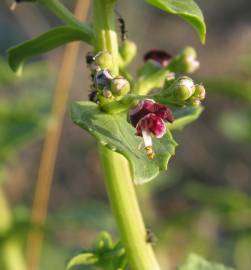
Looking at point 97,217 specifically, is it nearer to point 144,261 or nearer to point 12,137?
point 12,137

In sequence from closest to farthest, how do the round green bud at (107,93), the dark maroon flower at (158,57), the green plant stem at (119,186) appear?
the round green bud at (107,93)
the green plant stem at (119,186)
the dark maroon flower at (158,57)

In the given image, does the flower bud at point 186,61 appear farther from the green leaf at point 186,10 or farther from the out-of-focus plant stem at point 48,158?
the out-of-focus plant stem at point 48,158

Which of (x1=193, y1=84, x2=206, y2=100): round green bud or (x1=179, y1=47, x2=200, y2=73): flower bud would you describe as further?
(x1=179, y1=47, x2=200, y2=73): flower bud

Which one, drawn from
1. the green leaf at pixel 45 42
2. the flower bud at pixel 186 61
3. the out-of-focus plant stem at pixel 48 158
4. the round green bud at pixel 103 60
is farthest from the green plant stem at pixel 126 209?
the out-of-focus plant stem at pixel 48 158

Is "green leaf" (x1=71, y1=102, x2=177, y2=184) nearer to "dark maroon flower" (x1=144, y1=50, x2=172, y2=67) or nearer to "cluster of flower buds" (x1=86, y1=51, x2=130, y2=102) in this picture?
"cluster of flower buds" (x1=86, y1=51, x2=130, y2=102)

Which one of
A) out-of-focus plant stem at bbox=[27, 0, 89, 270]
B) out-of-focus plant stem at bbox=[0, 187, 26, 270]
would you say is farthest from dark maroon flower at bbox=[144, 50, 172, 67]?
out-of-focus plant stem at bbox=[0, 187, 26, 270]

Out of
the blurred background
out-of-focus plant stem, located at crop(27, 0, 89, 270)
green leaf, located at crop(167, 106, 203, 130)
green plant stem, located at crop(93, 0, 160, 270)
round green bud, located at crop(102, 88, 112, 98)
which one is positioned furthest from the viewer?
the blurred background

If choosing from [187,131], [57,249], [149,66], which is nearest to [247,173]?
[187,131]
